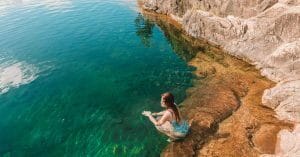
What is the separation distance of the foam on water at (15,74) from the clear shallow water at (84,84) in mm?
112

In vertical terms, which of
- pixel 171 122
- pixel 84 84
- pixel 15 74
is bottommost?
pixel 84 84

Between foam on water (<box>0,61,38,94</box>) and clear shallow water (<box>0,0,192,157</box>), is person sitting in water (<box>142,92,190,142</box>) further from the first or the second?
foam on water (<box>0,61,38,94</box>)

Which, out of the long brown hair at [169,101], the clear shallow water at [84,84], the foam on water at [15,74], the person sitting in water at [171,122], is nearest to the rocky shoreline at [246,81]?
the person sitting in water at [171,122]

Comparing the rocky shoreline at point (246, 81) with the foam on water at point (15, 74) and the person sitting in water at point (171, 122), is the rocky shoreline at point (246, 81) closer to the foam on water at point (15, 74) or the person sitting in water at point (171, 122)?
the person sitting in water at point (171, 122)

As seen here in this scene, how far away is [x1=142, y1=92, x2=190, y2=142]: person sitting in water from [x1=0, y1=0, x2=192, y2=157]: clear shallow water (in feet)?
4.34

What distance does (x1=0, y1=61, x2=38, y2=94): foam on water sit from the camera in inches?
1126

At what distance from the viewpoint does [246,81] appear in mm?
26594

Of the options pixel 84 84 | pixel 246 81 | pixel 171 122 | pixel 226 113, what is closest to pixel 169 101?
pixel 171 122

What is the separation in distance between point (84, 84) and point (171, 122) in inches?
544

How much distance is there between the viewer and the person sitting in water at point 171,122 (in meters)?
16.6

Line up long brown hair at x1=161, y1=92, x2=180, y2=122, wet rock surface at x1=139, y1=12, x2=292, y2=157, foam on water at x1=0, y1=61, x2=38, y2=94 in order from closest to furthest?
long brown hair at x1=161, y1=92, x2=180, y2=122, wet rock surface at x1=139, y1=12, x2=292, y2=157, foam on water at x1=0, y1=61, x2=38, y2=94

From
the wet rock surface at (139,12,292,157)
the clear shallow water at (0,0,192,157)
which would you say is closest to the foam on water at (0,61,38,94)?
the clear shallow water at (0,0,192,157)

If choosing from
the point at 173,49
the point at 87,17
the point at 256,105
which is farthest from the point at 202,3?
the point at 256,105

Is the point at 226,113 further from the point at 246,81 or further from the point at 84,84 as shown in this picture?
the point at 84,84
